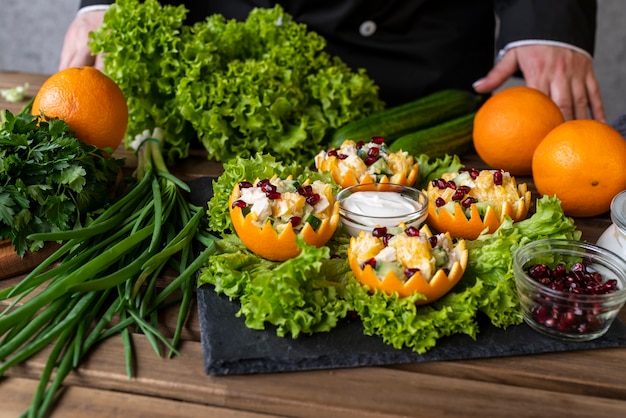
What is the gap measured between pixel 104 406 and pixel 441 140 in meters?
1.44

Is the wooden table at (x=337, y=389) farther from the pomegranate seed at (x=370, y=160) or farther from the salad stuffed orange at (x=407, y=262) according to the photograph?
the pomegranate seed at (x=370, y=160)

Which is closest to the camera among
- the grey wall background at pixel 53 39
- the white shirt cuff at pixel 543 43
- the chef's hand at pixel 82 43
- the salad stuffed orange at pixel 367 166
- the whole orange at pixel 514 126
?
the salad stuffed orange at pixel 367 166

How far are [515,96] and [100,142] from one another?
4.05 feet

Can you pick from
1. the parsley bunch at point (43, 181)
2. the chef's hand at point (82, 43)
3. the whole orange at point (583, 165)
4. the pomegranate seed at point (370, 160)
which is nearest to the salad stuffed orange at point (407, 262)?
the pomegranate seed at point (370, 160)

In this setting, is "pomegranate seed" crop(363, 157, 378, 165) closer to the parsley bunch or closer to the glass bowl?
the glass bowl

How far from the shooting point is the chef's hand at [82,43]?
7.82 feet

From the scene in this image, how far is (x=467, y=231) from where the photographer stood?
162cm

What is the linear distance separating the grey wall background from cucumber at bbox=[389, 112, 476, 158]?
2.50 m

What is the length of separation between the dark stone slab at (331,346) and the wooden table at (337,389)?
Answer: 2 centimetres

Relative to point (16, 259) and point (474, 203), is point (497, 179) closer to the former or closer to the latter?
point (474, 203)

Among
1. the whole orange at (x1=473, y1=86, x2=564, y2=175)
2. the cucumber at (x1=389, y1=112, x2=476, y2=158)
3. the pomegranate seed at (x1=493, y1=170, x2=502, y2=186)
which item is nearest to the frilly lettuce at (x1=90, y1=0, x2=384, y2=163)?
the cucumber at (x1=389, y1=112, x2=476, y2=158)

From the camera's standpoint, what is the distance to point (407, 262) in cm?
136

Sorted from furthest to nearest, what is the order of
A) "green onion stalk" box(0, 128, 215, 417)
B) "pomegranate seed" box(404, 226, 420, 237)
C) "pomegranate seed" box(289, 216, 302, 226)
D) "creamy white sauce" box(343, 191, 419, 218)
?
"creamy white sauce" box(343, 191, 419, 218), "pomegranate seed" box(289, 216, 302, 226), "pomegranate seed" box(404, 226, 420, 237), "green onion stalk" box(0, 128, 215, 417)

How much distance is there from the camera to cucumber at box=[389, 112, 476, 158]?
217cm
